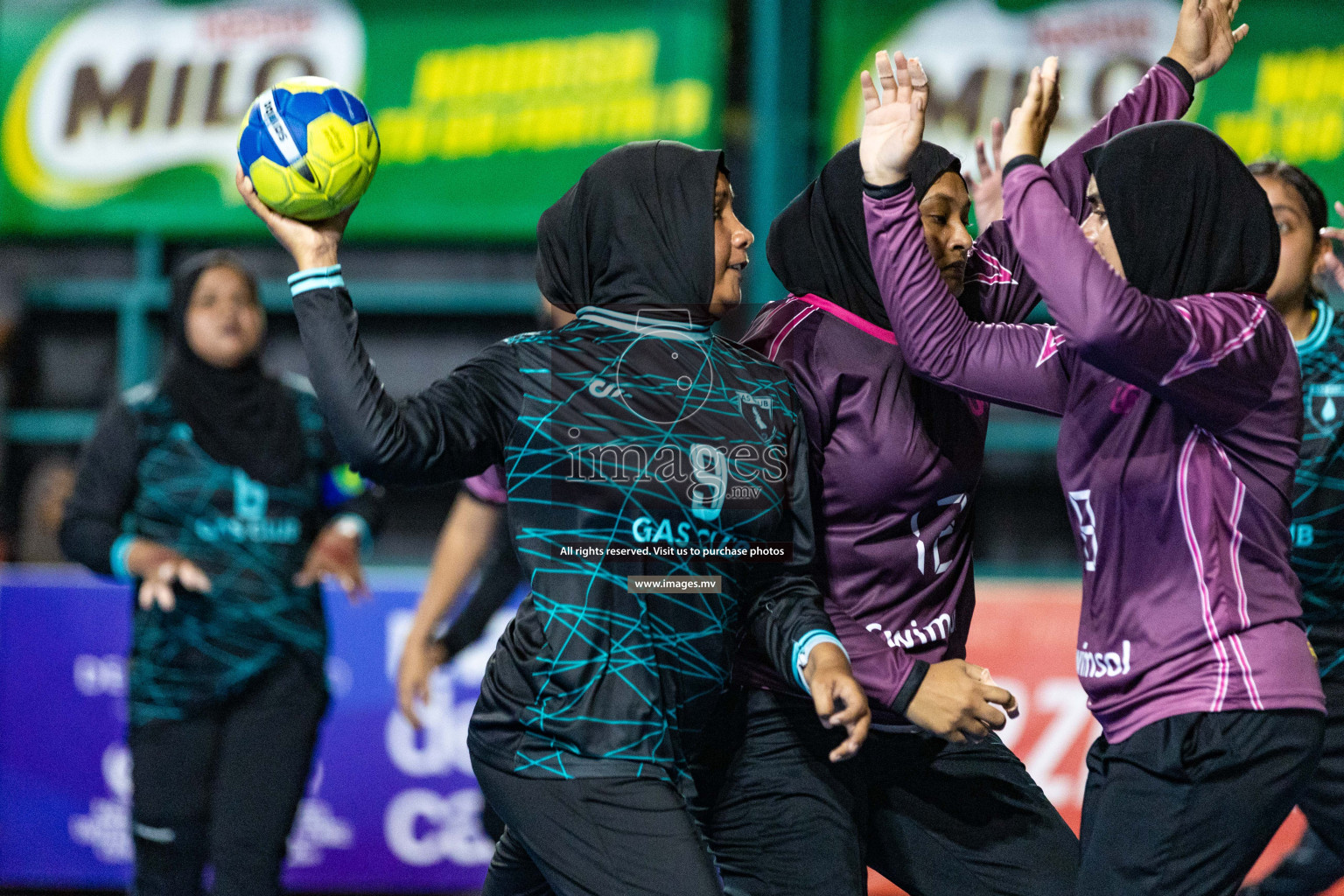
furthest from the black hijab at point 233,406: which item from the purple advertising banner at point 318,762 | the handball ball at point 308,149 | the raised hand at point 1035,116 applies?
the raised hand at point 1035,116

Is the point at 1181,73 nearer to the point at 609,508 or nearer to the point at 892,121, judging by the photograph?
the point at 892,121

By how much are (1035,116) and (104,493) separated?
112 inches

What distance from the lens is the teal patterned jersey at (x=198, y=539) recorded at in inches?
160

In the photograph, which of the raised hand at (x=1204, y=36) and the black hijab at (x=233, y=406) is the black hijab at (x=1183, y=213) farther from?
the black hijab at (x=233, y=406)

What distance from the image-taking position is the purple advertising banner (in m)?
5.54

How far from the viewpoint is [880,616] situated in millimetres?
2809

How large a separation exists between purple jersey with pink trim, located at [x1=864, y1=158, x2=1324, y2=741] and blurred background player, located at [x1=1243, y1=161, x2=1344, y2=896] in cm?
116

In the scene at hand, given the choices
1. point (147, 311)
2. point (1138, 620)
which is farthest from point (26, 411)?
point (1138, 620)

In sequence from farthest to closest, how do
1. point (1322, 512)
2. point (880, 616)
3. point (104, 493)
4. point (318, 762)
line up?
point (318, 762) → point (104, 493) → point (1322, 512) → point (880, 616)

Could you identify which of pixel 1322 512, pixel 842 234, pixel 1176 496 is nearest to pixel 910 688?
pixel 1176 496

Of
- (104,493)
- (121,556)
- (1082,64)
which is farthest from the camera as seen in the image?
(1082,64)

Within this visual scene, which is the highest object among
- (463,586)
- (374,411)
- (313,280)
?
(313,280)

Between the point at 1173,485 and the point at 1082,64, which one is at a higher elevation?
the point at 1082,64

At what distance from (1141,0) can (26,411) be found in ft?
19.4
